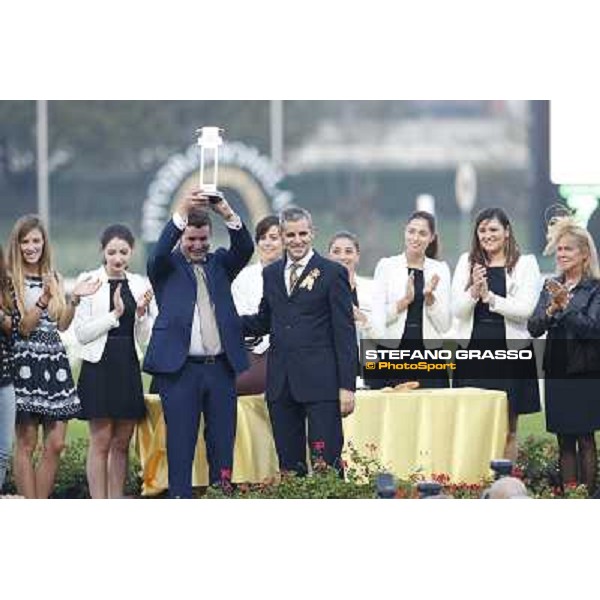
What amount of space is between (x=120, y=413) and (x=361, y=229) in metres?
1.62

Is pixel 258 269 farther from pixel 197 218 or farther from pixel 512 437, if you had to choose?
pixel 512 437

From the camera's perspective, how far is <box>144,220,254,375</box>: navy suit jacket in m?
13.9

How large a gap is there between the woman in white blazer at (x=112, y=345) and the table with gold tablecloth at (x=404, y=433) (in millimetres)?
142

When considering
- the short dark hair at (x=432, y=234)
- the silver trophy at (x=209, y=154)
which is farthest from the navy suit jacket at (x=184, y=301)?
the short dark hair at (x=432, y=234)

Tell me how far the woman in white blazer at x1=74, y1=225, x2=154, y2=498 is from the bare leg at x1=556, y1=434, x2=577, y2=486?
2.26 meters

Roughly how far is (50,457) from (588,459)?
9.51 feet

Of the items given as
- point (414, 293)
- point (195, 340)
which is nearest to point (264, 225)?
point (195, 340)

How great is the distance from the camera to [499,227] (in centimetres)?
1429

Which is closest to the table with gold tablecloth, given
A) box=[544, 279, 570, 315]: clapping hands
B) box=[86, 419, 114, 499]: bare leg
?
box=[86, 419, 114, 499]: bare leg

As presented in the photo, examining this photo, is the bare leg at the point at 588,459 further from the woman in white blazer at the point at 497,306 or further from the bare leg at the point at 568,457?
the woman in white blazer at the point at 497,306

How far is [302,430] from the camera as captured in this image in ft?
46.6

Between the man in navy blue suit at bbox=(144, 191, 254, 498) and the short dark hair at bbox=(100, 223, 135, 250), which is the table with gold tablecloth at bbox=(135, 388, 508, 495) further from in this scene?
the short dark hair at bbox=(100, 223, 135, 250)

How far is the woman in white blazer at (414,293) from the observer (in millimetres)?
14328
